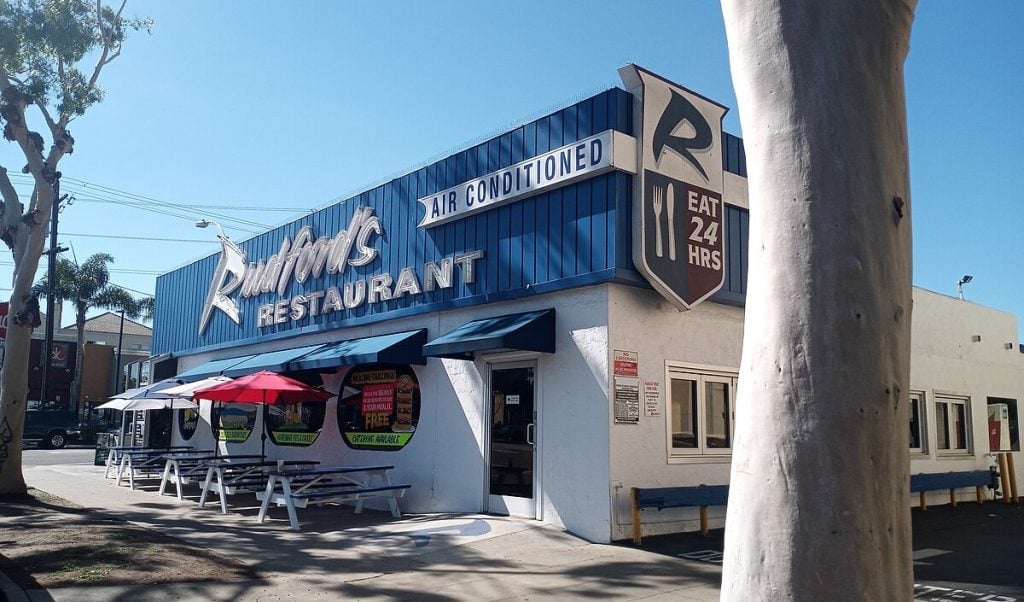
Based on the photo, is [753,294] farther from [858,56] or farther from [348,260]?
[348,260]

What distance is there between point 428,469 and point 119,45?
1183cm

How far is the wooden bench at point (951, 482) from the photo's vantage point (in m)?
14.2

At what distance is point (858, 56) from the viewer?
3.22m

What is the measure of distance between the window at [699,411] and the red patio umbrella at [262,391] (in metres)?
6.08

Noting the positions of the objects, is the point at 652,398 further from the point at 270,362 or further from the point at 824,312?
the point at 270,362

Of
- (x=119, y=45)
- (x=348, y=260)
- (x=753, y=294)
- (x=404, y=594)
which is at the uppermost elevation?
(x=119, y=45)

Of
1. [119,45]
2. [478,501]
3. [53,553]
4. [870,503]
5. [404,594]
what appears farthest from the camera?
[119,45]

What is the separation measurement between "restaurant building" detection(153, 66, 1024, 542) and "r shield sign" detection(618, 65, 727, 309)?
0.03 meters

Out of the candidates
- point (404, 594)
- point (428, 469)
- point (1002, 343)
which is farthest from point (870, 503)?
point (1002, 343)

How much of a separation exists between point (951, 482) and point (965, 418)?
9.51ft

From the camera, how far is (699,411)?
11.5 metres

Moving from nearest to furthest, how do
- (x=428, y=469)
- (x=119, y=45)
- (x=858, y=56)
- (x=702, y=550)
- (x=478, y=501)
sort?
(x=858, y=56) < (x=702, y=550) < (x=478, y=501) < (x=428, y=469) < (x=119, y=45)

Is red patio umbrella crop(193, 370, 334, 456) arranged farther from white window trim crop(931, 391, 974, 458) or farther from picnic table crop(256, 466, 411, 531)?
white window trim crop(931, 391, 974, 458)

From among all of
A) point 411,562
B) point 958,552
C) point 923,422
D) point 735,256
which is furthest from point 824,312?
point 923,422
